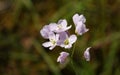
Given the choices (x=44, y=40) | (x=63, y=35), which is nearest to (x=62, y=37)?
(x=63, y=35)

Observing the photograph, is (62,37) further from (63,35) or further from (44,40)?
(44,40)

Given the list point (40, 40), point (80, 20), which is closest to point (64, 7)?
point (40, 40)

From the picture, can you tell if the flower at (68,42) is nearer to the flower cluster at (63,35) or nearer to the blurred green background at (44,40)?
the flower cluster at (63,35)

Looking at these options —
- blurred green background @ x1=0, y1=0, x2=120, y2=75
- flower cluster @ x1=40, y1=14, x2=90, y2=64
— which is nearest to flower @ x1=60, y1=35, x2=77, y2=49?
flower cluster @ x1=40, y1=14, x2=90, y2=64

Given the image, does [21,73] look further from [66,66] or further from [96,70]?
[96,70]

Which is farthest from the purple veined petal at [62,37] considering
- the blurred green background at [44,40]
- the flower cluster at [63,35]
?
the blurred green background at [44,40]

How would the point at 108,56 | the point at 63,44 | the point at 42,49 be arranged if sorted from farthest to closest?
the point at 42,49 → the point at 108,56 → the point at 63,44

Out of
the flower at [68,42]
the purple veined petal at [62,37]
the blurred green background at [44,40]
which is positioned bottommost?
the flower at [68,42]

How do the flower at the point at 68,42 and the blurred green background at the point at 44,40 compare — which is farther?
the blurred green background at the point at 44,40

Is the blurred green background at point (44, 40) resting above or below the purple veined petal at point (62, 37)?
above
